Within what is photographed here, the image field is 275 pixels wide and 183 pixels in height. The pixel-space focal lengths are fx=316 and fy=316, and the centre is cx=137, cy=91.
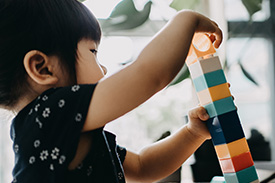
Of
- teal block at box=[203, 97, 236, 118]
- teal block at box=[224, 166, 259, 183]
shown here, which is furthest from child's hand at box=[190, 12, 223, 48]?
teal block at box=[224, 166, 259, 183]

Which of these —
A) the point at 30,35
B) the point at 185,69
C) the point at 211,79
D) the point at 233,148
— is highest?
the point at 30,35

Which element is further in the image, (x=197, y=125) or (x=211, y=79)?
(x=197, y=125)

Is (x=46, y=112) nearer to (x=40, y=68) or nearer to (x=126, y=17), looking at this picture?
(x=40, y=68)

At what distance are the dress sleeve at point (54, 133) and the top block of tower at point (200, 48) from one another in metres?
0.17

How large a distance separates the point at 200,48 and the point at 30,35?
29cm

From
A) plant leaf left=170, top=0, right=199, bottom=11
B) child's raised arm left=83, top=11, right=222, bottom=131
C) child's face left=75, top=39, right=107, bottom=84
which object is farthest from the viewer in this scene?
plant leaf left=170, top=0, right=199, bottom=11

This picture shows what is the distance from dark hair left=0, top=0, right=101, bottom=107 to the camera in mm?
533

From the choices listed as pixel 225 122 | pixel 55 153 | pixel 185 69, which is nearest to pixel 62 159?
pixel 55 153

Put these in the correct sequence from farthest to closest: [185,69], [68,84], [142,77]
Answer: [185,69] → [68,84] → [142,77]

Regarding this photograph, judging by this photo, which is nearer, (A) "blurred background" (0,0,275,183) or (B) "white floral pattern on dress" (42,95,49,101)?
(B) "white floral pattern on dress" (42,95,49,101)

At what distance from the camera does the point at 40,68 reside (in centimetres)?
53

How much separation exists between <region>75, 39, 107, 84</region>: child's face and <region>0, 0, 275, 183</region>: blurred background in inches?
17.0

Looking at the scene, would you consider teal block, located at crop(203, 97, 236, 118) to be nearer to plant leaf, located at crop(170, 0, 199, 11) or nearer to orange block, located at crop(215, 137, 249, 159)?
orange block, located at crop(215, 137, 249, 159)

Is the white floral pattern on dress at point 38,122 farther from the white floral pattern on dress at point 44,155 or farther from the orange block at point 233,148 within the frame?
the orange block at point 233,148
